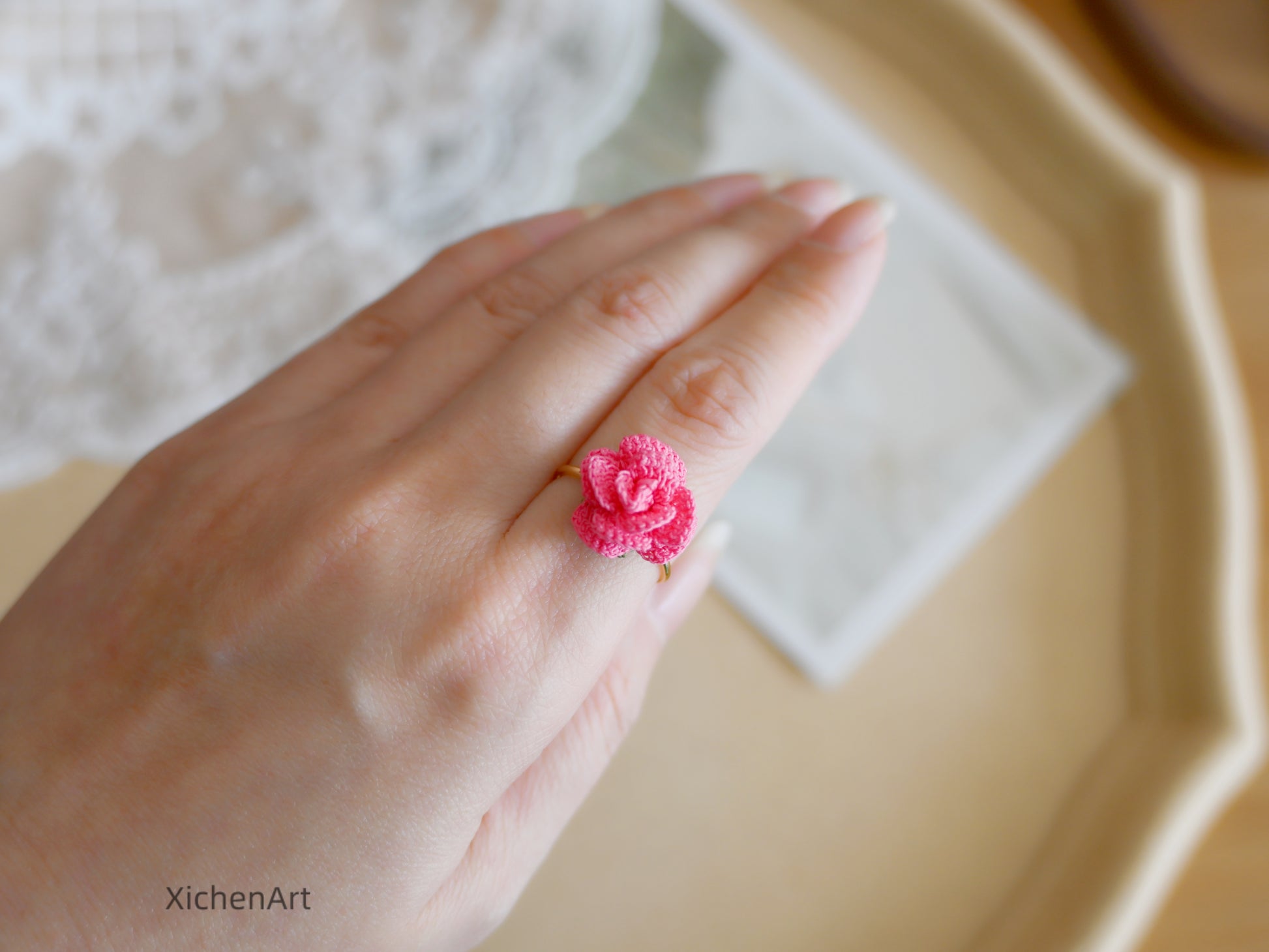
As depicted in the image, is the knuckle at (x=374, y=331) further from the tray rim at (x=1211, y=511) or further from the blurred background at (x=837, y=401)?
the tray rim at (x=1211, y=511)

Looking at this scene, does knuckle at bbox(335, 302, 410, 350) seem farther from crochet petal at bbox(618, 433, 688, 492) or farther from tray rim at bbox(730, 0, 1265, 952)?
tray rim at bbox(730, 0, 1265, 952)

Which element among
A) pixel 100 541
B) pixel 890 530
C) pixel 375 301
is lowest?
pixel 100 541

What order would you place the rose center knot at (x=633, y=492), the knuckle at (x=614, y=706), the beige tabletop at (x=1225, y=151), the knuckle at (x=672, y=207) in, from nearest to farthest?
the rose center knot at (x=633, y=492) → the knuckle at (x=614, y=706) → the knuckle at (x=672, y=207) → the beige tabletop at (x=1225, y=151)

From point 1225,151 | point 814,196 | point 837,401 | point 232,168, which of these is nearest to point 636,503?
point 814,196

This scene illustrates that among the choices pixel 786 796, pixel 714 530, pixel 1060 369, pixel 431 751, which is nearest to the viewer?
pixel 431 751

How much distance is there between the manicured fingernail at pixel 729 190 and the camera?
2.10 ft

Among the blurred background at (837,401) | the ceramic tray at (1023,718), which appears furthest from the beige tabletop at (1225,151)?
the ceramic tray at (1023,718)

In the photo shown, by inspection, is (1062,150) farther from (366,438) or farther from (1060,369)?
(366,438)

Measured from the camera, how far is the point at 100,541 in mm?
513

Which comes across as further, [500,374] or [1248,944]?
[1248,944]

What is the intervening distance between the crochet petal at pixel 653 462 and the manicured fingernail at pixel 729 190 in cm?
29

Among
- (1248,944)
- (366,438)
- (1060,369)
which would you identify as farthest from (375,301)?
(1248,944)

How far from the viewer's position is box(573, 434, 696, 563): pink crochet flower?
1.31 ft

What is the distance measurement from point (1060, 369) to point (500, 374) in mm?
608
